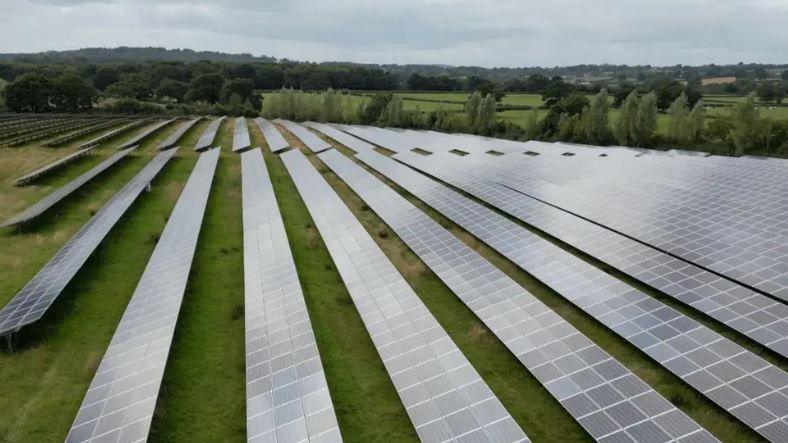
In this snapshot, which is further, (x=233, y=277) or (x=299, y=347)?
(x=233, y=277)

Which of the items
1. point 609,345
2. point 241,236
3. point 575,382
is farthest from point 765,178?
point 241,236

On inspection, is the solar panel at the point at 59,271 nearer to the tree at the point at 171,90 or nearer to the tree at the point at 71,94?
the tree at the point at 71,94

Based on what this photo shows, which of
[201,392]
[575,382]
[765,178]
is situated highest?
[765,178]

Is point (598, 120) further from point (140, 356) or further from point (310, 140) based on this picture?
point (140, 356)

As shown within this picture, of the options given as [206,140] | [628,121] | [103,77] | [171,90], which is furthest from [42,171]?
[103,77]

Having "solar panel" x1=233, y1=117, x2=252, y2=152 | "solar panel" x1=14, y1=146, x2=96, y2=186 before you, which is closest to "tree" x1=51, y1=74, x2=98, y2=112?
"solar panel" x1=233, y1=117, x2=252, y2=152

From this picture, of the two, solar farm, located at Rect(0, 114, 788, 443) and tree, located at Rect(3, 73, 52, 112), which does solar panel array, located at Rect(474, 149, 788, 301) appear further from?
tree, located at Rect(3, 73, 52, 112)

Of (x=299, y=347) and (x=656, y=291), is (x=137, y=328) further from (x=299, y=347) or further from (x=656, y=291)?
(x=656, y=291)
